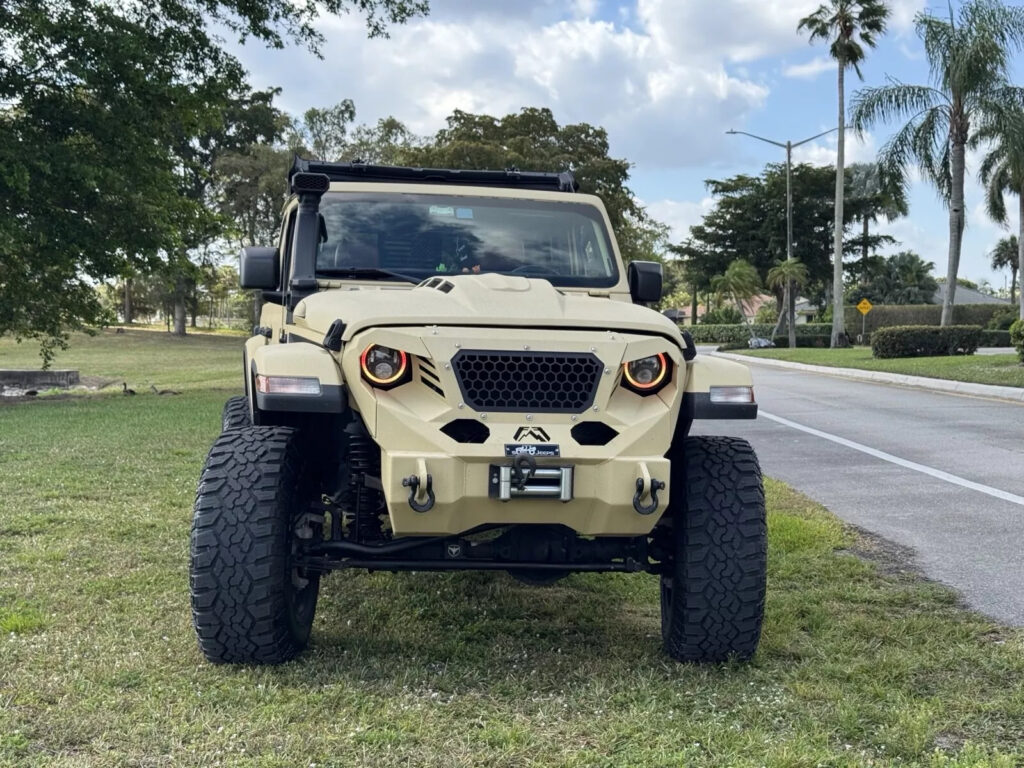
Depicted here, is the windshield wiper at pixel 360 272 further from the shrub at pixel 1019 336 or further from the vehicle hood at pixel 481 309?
the shrub at pixel 1019 336

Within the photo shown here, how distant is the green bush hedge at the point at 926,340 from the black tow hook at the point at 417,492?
27598 millimetres

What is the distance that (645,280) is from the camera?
5078mm

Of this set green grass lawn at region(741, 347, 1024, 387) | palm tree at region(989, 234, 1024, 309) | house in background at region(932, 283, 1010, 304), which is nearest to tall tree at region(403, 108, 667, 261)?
green grass lawn at region(741, 347, 1024, 387)

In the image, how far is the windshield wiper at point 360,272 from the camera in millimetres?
5020

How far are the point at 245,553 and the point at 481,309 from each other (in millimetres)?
1223

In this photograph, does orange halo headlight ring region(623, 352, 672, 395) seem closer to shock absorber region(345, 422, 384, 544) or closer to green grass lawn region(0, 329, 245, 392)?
shock absorber region(345, 422, 384, 544)

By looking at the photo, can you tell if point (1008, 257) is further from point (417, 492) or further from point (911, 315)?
point (417, 492)

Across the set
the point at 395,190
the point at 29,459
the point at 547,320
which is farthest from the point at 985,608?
the point at 29,459

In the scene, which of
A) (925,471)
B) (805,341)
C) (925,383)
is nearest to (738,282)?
(805,341)

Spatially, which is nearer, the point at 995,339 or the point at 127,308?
the point at 995,339

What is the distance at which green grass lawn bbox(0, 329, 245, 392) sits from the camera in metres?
30.2

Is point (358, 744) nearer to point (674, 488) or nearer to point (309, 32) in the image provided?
point (674, 488)

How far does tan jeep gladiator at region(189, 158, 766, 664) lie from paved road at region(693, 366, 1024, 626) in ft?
5.67

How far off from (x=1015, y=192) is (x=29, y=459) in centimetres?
3720
